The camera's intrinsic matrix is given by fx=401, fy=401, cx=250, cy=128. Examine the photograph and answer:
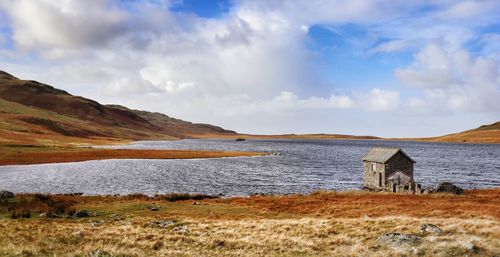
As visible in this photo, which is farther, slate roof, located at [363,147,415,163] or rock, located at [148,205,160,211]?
slate roof, located at [363,147,415,163]

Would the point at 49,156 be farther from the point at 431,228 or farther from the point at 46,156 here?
the point at 431,228

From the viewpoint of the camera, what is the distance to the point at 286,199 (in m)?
55.9

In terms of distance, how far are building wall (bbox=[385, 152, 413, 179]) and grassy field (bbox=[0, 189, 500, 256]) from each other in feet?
60.7

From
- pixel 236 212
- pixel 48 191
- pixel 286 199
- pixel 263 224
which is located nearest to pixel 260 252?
pixel 263 224

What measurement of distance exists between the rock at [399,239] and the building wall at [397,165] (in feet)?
145

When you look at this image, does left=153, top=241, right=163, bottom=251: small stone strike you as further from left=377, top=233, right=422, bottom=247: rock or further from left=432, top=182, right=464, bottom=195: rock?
left=432, top=182, right=464, bottom=195: rock

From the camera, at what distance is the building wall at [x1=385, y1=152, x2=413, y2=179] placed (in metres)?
68.0

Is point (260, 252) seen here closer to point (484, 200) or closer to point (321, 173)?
point (484, 200)

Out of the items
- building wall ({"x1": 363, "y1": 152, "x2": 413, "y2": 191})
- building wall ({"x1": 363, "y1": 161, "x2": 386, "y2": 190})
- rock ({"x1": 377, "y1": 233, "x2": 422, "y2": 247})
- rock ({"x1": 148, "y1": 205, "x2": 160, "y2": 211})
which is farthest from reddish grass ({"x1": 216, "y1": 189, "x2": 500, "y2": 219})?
rock ({"x1": 377, "y1": 233, "x2": 422, "y2": 247})

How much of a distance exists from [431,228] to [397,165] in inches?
1682

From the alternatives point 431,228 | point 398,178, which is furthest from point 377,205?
point 398,178

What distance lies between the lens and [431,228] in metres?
27.5

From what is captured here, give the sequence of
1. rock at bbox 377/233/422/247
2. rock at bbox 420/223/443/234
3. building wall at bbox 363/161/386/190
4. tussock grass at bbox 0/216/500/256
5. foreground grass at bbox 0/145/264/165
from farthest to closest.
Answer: foreground grass at bbox 0/145/264/165
building wall at bbox 363/161/386/190
rock at bbox 420/223/443/234
rock at bbox 377/233/422/247
tussock grass at bbox 0/216/500/256

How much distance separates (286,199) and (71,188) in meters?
35.6
